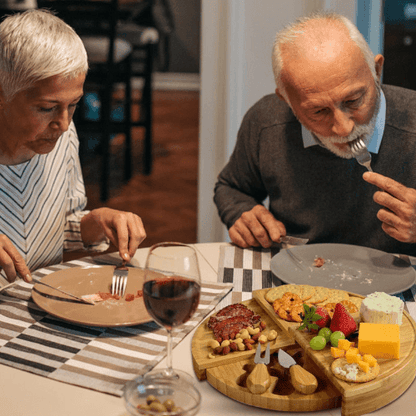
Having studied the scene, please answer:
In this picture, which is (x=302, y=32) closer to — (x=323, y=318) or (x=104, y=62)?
(x=323, y=318)

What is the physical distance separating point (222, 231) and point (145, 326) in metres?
1.86

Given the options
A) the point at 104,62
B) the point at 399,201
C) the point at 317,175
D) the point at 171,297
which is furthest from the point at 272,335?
the point at 104,62

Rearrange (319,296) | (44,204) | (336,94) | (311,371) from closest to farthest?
(311,371)
(319,296)
(336,94)
(44,204)

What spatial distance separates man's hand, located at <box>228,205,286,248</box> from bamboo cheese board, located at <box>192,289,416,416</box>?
497 millimetres

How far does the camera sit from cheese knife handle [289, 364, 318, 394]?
85 centimetres

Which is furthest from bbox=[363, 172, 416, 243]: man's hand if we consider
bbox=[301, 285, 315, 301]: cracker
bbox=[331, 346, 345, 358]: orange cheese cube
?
bbox=[331, 346, 345, 358]: orange cheese cube

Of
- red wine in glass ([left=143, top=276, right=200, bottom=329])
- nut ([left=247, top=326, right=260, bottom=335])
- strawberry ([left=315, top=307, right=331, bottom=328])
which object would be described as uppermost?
red wine in glass ([left=143, top=276, right=200, bottom=329])

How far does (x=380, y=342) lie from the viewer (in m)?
0.89

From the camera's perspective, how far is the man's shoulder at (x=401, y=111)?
160 centimetres

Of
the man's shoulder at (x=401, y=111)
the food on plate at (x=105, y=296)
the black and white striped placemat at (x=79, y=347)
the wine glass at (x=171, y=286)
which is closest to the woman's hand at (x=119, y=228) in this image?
the food on plate at (x=105, y=296)

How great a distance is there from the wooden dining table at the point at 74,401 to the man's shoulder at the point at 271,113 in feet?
3.27

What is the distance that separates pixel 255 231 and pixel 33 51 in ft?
2.25

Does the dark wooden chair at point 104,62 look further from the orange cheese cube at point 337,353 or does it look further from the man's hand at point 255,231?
the orange cheese cube at point 337,353

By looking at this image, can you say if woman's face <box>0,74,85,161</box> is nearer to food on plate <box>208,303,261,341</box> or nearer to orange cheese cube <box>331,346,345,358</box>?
food on plate <box>208,303,261,341</box>
